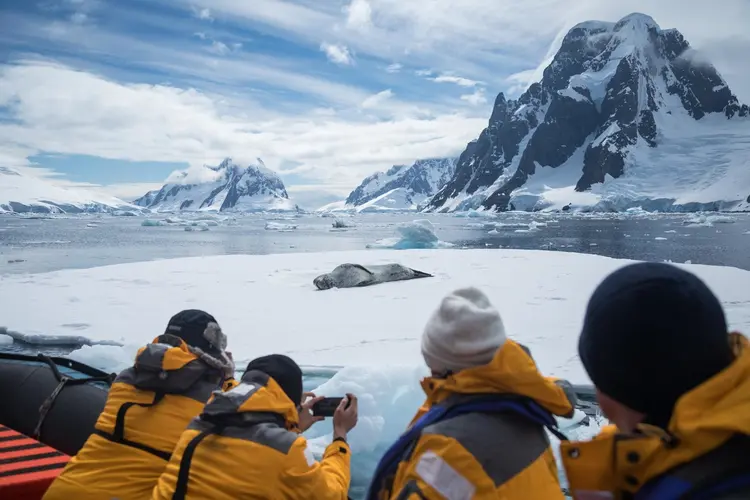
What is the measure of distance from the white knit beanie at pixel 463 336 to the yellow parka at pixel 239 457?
660mm

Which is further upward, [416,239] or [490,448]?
[490,448]

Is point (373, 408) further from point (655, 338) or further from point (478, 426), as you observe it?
point (655, 338)

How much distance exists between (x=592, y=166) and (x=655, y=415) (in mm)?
119728

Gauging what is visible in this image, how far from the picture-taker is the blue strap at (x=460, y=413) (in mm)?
1227

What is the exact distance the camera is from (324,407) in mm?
2211

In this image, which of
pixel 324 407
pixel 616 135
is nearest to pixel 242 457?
pixel 324 407

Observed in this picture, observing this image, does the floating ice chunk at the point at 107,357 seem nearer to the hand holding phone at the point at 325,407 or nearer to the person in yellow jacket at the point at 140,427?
the person in yellow jacket at the point at 140,427

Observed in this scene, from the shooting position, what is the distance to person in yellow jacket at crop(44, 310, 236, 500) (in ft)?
7.06

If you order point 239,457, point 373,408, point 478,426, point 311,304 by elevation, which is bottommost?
point 311,304

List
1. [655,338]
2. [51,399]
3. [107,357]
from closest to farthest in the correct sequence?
[655,338] → [51,399] → [107,357]

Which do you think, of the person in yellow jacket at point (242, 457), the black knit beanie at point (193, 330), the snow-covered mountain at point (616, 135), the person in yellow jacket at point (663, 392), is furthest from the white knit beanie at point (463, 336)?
the snow-covered mountain at point (616, 135)

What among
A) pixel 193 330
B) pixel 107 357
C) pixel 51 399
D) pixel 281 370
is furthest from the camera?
pixel 107 357

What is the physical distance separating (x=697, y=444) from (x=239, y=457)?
51.5 inches

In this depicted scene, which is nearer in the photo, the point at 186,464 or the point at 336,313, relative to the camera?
the point at 186,464
